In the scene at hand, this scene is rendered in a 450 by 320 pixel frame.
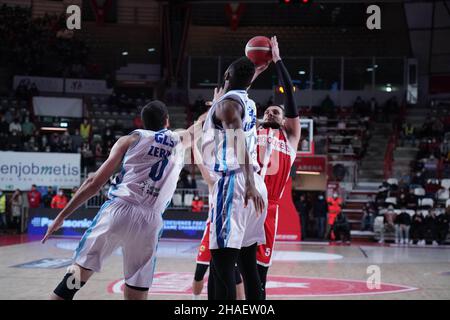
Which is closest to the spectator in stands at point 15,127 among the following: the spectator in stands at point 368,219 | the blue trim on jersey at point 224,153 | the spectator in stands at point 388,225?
the spectator in stands at point 368,219

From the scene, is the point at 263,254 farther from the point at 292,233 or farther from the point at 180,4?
the point at 180,4

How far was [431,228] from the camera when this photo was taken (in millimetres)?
19031

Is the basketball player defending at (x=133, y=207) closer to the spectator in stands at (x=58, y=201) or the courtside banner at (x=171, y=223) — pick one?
the courtside banner at (x=171, y=223)

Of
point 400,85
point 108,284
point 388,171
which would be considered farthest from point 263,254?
point 400,85

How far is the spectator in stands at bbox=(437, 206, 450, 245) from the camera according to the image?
19.0m

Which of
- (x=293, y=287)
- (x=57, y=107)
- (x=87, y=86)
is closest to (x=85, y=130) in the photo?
(x=57, y=107)

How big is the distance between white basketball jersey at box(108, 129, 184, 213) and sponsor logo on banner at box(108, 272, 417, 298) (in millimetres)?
3010

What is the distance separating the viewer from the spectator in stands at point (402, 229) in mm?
19205

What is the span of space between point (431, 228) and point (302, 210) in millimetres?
3836

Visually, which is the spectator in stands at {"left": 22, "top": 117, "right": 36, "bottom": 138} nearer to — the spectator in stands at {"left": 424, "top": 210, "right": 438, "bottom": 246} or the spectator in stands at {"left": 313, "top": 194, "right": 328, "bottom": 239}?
the spectator in stands at {"left": 313, "top": 194, "right": 328, "bottom": 239}

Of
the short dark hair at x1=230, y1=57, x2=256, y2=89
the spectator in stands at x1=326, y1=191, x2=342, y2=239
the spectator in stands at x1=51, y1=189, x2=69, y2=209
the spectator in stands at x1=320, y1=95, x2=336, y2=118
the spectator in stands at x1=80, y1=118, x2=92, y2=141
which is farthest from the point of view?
the spectator in stands at x1=320, y1=95, x2=336, y2=118

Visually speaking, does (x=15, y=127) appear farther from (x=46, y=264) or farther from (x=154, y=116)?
(x=154, y=116)

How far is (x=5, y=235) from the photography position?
62.6 feet

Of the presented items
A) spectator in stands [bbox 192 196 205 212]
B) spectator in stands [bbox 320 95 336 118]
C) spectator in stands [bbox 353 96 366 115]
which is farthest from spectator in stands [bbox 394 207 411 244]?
spectator in stands [bbox 353 96 366 115]
